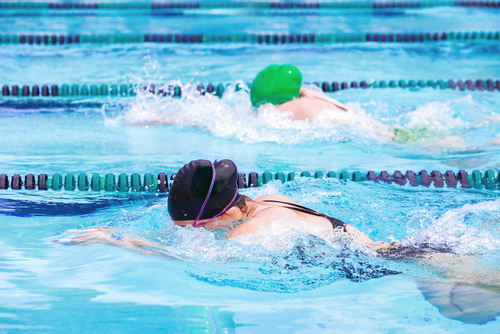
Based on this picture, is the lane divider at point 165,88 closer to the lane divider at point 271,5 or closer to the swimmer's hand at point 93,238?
the swimmer's hand at point 93,238

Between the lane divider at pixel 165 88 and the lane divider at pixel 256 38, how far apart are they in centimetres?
193

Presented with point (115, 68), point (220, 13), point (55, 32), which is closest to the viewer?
point (115, 68)

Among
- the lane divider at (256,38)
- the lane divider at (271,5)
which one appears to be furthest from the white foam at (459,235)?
the lane divider at (271,5)

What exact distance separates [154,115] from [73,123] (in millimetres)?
701

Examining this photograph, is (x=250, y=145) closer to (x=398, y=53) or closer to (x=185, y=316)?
(x=185, y=316)

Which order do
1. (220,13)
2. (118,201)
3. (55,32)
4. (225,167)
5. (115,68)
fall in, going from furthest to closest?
(220,13)
(55,32)
(115,68)
(118,201)
(225,167)

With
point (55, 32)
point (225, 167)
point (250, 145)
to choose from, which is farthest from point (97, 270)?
point (55, 32)

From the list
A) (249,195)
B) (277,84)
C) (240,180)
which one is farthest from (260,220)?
(277,84)

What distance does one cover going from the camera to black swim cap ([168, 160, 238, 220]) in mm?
2430

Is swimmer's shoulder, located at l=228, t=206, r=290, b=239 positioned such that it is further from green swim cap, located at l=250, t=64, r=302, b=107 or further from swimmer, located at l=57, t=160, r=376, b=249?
green swim cap, located at l=250, t=64, r=302, b=107

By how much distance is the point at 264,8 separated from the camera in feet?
34.4

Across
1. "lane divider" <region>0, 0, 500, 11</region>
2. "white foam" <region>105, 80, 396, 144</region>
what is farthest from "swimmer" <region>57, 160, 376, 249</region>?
"lane divider" <region>0, 0, 500, 11</region>

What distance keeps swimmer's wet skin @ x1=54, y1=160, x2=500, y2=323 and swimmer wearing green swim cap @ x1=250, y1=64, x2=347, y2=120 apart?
78.2 inches

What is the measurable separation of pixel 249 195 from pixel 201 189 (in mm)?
1017
